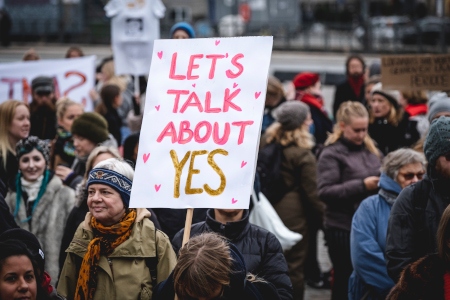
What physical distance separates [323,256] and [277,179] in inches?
100

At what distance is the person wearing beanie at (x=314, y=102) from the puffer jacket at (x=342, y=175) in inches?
87.7

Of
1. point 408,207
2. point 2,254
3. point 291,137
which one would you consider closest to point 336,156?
point 291,137

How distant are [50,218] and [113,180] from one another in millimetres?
1719

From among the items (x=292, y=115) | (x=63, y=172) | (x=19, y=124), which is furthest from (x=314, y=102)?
(x=19, y=124)

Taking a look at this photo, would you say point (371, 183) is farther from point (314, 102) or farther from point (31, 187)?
point (314, 102)

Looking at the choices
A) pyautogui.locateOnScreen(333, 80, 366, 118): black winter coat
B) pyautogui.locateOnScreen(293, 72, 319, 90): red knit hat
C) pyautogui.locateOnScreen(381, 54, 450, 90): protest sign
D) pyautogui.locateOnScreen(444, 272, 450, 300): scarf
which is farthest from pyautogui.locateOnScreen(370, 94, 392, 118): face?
pyautogui.locateOnScreen(444, 272, 450, 300): scarf

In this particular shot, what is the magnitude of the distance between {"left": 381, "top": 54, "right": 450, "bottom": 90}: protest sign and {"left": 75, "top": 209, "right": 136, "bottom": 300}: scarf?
3663 mm

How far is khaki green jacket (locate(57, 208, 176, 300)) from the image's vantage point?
175 inches

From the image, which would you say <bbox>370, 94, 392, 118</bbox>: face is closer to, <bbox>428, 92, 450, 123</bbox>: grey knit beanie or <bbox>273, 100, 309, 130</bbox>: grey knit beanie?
<bbox>273, 100, 309, 130</bbox>: grey knit beanie

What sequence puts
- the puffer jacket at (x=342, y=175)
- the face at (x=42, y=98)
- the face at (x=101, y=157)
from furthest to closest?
the face at (x=42, y=98) < the puffer jacket at (x=342, y=175) < the face at (x=101, y=157)

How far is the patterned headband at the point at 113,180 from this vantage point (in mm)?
4648

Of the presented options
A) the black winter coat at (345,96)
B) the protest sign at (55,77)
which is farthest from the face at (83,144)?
the black winter coat at (345,96)

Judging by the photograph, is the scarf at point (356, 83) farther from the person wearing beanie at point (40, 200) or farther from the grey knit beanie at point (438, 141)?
the grey knit beanie at point (438, 141)

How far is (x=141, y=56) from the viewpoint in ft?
31.7
